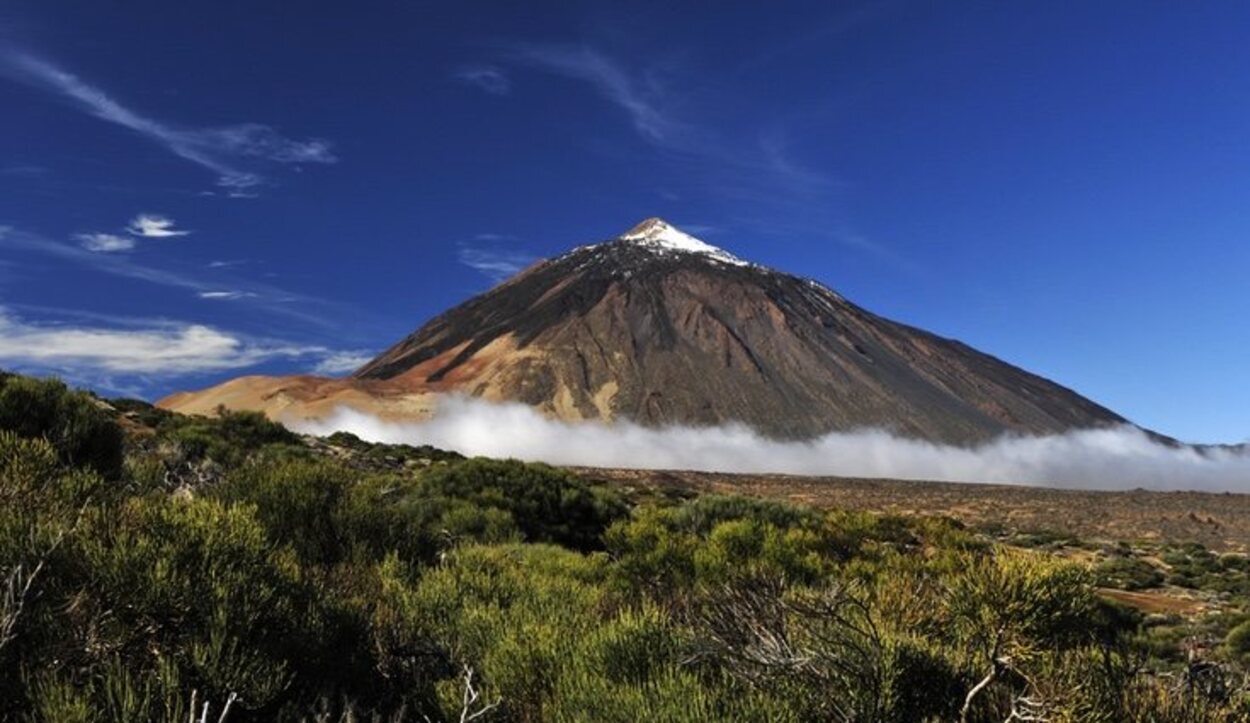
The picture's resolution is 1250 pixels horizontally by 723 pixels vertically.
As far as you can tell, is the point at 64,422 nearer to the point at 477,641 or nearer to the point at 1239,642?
the point at 477,641

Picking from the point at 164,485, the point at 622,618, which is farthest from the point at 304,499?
the point at 622,618

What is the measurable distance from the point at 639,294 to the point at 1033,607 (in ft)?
564

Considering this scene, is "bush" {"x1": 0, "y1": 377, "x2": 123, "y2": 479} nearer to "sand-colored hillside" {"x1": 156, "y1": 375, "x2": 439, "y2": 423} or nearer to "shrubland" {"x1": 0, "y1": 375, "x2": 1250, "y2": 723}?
"shrubland" {"x1": 0, "y1": 375, "x2": 1250, "y2": 723}

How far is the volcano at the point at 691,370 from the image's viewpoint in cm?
13862

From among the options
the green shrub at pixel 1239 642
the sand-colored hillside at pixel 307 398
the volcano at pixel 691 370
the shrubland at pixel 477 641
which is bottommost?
the green shrub at pixel 1239 642

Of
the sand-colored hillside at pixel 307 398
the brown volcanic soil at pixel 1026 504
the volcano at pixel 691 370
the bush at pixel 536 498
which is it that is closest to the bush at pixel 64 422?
the bush at pixel 536 498

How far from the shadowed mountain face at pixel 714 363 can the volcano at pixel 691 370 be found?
1.31 ft

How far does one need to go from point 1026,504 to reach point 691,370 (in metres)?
96.5

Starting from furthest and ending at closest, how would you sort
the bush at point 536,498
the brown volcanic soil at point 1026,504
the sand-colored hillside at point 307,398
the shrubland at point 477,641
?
the sand-colored hillside at point 307,398 < the brown volcanic soil at point 1026,504 < the bush at point 536,498 < the shrubland at point 477,641

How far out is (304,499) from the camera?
8922 mm

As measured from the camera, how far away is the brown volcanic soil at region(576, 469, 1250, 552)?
42.9 m

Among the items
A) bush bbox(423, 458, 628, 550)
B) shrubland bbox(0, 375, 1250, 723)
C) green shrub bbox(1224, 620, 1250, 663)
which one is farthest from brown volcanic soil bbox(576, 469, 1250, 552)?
shrubland bbox(0, 375, 1250, 723)

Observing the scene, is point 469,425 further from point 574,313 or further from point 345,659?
point 345,659

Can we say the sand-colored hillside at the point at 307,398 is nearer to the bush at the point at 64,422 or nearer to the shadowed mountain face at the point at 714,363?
the shadowed mountain face at the point at 714,363
